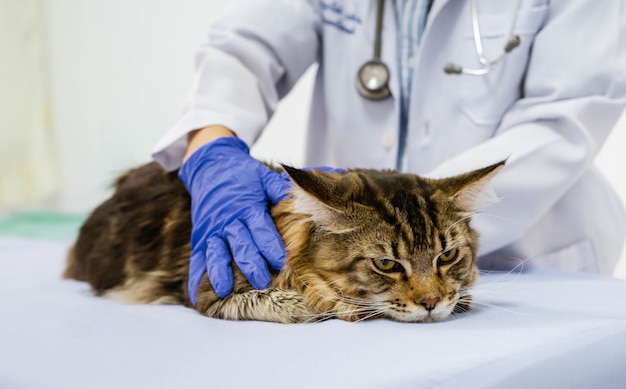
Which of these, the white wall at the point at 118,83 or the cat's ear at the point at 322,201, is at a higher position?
the cat's ear at the point at 322,201

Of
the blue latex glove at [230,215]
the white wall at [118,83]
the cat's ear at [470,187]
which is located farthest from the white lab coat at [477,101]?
the white wall at [118,83]

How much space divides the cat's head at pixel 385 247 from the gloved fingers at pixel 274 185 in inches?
6.7

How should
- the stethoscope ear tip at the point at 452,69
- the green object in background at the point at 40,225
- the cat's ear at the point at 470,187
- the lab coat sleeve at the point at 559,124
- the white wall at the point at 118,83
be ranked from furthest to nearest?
the white wall at the point at 118,83
the green object in background at the point at 40,225
the stethoscope ear tip at the point at 452,69
the lab coat sleeve at the point at 559,124
the cat's ear at the point at 470,187

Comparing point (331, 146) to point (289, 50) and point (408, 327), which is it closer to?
point (289, 50)

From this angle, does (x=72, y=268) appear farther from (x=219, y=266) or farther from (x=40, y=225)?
(x=40, y=225)

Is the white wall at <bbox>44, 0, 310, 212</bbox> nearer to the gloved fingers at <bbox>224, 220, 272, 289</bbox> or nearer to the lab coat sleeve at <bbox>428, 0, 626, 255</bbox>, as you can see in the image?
the lab coat sleeve at <bbox>428, 0, 626, 255</bbox>

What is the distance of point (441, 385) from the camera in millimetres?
859

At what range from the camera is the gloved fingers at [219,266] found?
1348mm

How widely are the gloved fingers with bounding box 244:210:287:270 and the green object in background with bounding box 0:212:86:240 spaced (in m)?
1.95

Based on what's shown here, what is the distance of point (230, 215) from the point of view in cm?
151

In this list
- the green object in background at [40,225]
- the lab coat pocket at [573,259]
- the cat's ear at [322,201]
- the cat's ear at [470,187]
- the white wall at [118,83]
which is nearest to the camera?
the cat's ear at [322,201]

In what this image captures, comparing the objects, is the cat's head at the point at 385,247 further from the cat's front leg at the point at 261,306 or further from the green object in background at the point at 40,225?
the green object in background at the point at 40,225

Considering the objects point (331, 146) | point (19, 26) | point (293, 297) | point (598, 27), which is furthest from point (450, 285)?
point (19, 26)

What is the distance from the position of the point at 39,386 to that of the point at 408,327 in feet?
2.05
